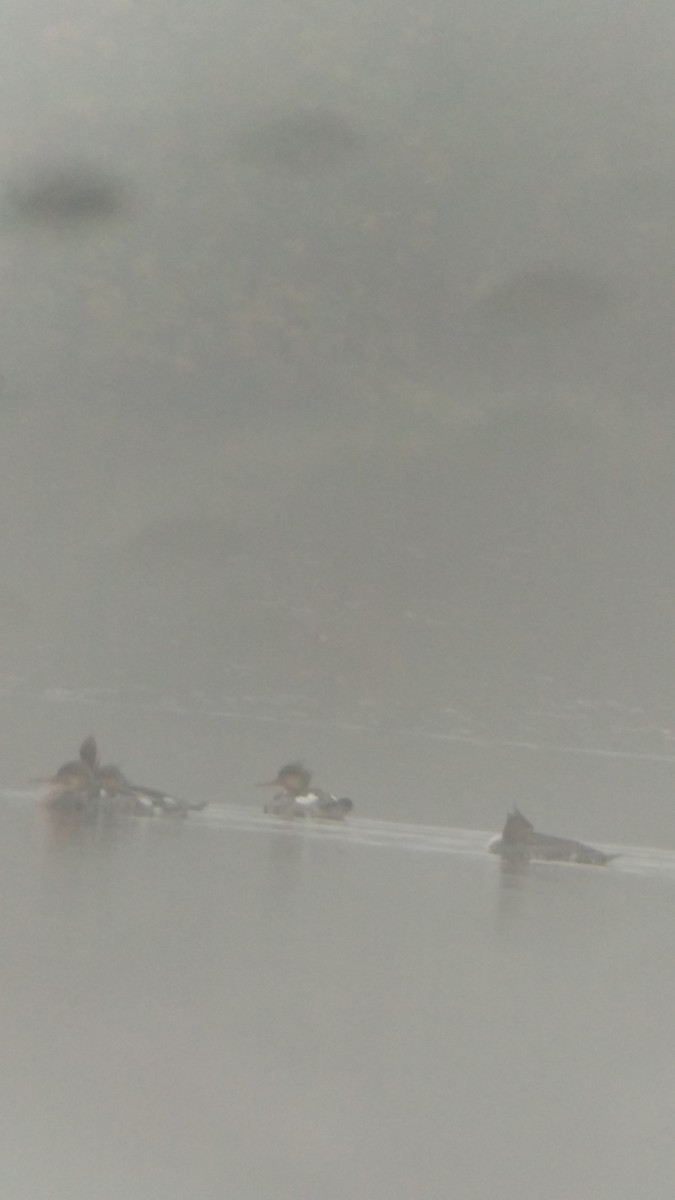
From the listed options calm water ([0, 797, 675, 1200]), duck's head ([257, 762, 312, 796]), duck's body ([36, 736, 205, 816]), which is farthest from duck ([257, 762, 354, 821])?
calm water ([0, 797, 675, 1200])

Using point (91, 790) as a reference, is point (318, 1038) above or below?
below

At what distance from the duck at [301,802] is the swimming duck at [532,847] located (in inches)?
17.9

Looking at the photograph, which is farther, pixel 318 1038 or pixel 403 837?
pixel 403 837

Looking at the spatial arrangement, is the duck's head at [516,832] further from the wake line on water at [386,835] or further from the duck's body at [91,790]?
the duck's body at [91,790]

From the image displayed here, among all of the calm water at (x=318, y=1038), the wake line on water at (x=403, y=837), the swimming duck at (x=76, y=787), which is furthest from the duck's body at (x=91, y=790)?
the calm water at (x=318, y=1038)

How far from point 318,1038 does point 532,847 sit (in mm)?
1370

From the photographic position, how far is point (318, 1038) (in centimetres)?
140

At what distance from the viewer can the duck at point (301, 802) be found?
122 inches

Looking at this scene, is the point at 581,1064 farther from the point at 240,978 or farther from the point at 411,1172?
the point at 240,978

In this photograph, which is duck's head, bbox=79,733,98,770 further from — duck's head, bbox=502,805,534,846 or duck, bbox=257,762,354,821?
duck's head, bbox=502,805,534,846

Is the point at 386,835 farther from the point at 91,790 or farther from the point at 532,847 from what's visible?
the point at 91,790

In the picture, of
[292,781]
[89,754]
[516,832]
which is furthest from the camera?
[292,781]

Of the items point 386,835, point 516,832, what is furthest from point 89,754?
point 516,832

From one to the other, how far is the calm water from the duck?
869 mm
